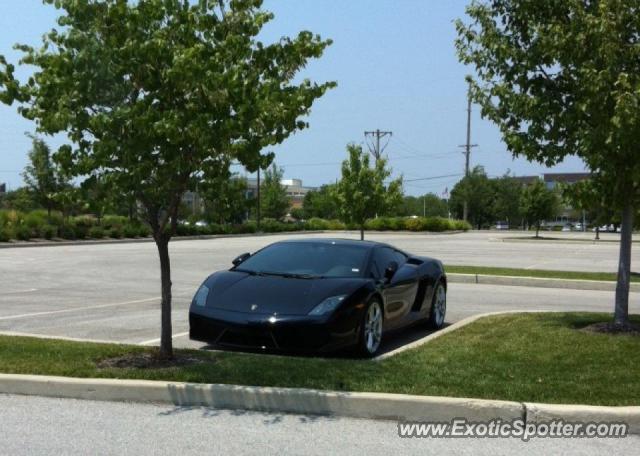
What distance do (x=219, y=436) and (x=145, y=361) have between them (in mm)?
2087

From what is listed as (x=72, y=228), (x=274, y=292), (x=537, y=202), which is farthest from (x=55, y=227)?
(x=274, y=292)

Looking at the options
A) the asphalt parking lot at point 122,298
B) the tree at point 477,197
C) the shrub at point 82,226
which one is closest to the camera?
the asphalt parking lot at point 122,298

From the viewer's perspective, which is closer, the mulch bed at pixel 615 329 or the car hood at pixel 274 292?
the car hood at pixel 274 292

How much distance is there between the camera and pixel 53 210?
44.5 m

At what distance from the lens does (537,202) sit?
53219 millimetres

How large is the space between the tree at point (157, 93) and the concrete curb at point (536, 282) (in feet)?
35.9

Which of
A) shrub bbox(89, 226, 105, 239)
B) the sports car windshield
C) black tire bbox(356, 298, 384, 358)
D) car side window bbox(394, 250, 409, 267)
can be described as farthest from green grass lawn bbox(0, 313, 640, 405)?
shrub bbox(89, 226, 105, 239)

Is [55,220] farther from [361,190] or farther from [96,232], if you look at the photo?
[361,190]

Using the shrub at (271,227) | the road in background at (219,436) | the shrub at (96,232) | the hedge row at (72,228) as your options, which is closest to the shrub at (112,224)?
the hedge row at (72,228)

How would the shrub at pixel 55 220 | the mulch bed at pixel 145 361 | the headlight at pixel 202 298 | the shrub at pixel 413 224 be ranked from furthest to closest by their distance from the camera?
1. the shrub at pixel 413 224
2. the shrub at pixel 55 220
3. the headlight at pixel 202 298
4. the mulch bed at pixel 145 361

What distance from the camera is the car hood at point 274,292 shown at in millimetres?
7684

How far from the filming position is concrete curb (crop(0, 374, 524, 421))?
5.66 meters

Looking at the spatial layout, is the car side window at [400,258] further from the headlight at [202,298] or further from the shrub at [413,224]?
the shrub at [413,224]

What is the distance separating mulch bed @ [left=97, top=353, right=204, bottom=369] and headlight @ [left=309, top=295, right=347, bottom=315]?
4.06ft
